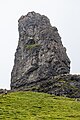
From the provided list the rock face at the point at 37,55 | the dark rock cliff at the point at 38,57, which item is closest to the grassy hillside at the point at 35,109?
the dark rock cliff at the point at 38,57

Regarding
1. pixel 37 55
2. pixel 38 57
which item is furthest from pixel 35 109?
pixel 37 55

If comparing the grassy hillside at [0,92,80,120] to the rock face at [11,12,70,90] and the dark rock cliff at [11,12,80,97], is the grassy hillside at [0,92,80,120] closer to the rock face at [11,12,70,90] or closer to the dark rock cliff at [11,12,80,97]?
the dark rock cliff at [11,12,80,97]

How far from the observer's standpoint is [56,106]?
80688mm

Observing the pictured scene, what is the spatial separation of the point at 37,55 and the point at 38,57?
1674 mm

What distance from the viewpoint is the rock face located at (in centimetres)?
13400

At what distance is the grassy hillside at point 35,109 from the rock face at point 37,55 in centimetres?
3812

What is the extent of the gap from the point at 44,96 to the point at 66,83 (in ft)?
69.0

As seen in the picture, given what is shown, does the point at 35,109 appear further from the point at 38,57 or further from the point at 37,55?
the point at 37,55

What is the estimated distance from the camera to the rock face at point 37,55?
134000 millimetres

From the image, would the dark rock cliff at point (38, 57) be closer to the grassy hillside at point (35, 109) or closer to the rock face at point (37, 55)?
the rock face at point (37, 55)

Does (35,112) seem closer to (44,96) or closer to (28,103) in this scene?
(28,103)

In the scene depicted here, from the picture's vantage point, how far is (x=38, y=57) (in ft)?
461

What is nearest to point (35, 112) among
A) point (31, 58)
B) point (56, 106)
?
point (56, 106)

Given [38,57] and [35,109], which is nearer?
[35,109]
